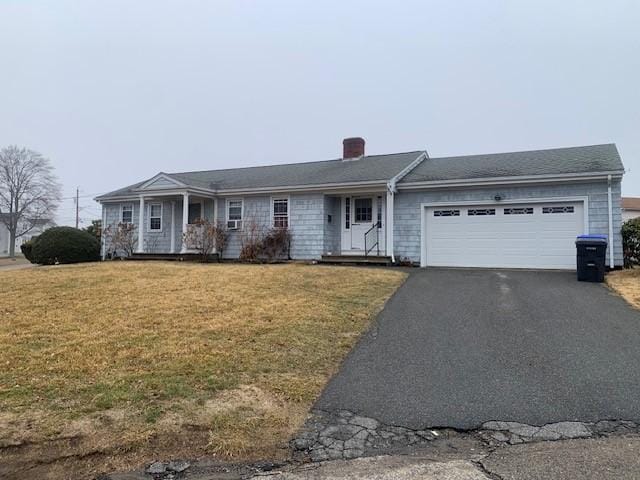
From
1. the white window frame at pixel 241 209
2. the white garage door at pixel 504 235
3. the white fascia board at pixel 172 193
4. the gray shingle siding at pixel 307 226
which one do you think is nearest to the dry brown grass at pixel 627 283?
the white garage door at pixel 504 235

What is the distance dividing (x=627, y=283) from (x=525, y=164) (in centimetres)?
608

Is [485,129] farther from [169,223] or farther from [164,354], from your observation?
[164,354]

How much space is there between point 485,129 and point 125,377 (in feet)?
104

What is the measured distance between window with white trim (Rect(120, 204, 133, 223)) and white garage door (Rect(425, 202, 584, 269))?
13301mm

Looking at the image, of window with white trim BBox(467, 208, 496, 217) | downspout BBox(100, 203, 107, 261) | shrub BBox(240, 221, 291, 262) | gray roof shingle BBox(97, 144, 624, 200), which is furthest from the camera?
downspout BBox(100, 203, 107, 261)

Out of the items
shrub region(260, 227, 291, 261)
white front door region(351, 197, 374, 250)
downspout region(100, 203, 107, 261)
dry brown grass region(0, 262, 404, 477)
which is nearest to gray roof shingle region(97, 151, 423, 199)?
downspout region(100, 203, 107, 261)

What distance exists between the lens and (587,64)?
2152 centimetres

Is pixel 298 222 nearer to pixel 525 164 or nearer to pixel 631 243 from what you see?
pixel 525 164

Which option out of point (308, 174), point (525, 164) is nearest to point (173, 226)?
point (308, 174)

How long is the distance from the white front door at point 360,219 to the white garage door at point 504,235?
2.16 metres

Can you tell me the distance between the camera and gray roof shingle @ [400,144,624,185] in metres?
14.1

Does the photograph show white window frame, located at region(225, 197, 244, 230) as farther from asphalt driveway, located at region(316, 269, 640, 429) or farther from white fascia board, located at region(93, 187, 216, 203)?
asphalt driveway, located at region(316, 269, 640, 429)

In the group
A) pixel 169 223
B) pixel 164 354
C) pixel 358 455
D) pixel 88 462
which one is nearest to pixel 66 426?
pixel 88 462

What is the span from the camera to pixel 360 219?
17.2m
